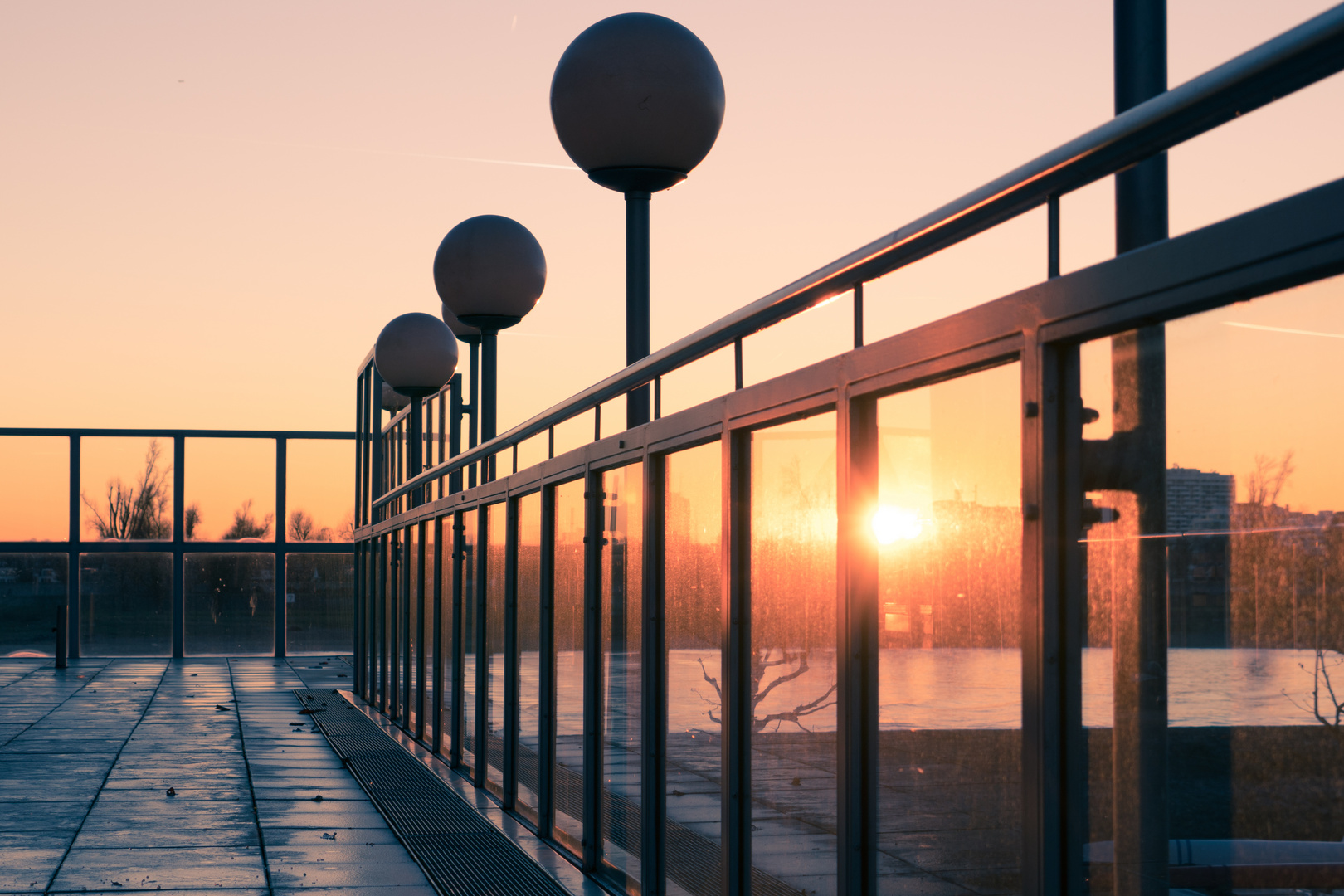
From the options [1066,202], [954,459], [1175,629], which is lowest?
[1175,629]

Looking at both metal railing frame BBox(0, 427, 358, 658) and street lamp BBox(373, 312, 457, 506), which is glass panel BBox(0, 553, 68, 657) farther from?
street lamp BBox(373, 312, 457, 506)

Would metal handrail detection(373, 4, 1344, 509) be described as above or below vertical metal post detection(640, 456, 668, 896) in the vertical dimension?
above

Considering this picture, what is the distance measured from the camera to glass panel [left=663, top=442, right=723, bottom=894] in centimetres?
A: 478

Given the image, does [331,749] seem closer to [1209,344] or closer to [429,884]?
[429,884]

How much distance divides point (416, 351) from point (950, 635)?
12373 mm

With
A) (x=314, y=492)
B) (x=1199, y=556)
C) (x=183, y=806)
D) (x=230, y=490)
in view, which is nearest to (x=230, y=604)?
(x=230, y=490)

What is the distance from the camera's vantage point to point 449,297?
10602 mm

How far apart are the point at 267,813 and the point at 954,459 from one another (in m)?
6.24

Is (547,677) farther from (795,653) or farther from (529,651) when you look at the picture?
(795,653)

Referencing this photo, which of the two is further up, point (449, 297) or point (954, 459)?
point (449, 297)

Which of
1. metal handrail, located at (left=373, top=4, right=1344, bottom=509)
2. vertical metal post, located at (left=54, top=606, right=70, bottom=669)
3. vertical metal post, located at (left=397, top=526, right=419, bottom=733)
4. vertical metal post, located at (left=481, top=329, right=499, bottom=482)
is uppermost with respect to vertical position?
vertical metal post, located at (left=481, top=329, right=499, bottom=482)

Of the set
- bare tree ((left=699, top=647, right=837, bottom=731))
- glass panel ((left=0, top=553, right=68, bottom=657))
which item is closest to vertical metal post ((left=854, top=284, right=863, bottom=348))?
bare tree ((left=699, top=647, right=837, bottom=731))

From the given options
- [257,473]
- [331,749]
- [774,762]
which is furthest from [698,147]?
[257,473]

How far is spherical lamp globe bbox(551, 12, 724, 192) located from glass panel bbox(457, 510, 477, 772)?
385 centimetres
